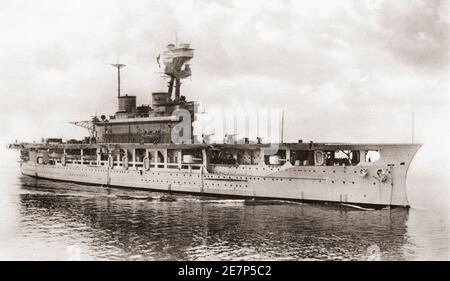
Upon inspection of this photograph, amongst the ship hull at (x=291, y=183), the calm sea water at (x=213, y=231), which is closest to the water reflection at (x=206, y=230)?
Result: the calm sea water at (x=213, y=231)

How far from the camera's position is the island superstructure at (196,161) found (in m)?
27.2

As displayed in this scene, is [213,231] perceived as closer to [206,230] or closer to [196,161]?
[206,230]

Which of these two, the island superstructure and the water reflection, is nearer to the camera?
the water reflection

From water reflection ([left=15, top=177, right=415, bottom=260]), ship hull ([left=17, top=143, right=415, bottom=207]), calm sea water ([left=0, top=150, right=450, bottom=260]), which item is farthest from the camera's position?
ship hull ([left=17, top=143, right=415, bottom=207])

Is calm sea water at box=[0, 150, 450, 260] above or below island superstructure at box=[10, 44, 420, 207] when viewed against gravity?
→ below

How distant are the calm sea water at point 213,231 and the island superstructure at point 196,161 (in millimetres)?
1456

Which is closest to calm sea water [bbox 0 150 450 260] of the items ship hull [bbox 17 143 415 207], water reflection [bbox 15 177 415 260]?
water reflection [bbox 15 177 415 260]

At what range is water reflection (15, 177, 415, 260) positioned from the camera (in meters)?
17.2

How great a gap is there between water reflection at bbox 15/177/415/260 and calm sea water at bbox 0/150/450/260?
0.13ft

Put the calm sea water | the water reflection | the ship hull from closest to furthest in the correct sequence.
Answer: the calm sea water < the water reflection < the ship hull

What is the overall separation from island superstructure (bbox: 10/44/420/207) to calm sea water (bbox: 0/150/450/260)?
1.46 metres

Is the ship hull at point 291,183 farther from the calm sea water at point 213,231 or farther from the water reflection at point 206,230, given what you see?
the water reflection at point 206,230

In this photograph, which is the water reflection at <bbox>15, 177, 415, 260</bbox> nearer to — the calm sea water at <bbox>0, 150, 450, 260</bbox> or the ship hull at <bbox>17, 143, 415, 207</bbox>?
the calm sea water at <bbox>0, 150, 450, 260</bbox>
